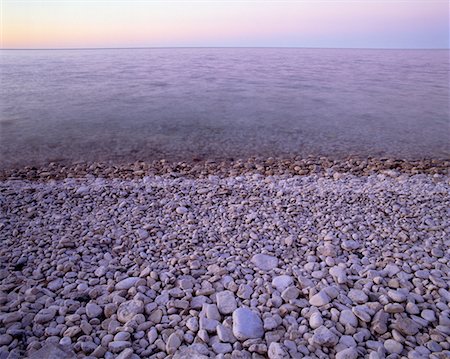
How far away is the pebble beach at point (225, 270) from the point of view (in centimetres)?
307

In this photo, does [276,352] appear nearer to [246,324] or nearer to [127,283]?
[246,324]

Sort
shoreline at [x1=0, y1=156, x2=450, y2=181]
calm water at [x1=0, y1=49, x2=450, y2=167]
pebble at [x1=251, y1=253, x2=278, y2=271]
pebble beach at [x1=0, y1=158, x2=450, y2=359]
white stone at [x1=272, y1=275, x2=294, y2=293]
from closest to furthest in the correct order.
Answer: pebble beach at [x1=0, y1=158, x2=450, y2=359] → white stone at [x1=272, y1=275, x2=294, y2=293] → pebble at [x1=251, y1=253, x2=278, y2=271] → shoreline at [x1=0, y1=156, x2=450, y2=181] → calm water at [x1=0, y1=49, x2=450, y2=167]

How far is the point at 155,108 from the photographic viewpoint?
17.0 meters

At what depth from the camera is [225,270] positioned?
4016mm

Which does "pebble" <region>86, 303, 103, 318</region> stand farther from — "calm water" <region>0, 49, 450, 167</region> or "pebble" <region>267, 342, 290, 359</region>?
"calm water" <region>0, 49, 450, 167</region>

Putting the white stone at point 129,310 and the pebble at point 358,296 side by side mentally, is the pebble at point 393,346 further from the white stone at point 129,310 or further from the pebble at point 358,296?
the white stone at point 129,310

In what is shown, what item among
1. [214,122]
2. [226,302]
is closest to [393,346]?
[226,302]

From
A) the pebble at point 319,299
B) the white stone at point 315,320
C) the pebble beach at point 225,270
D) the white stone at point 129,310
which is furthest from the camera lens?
the pebble at point 319,299

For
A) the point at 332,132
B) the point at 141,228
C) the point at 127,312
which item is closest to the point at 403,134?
the point at 332,132

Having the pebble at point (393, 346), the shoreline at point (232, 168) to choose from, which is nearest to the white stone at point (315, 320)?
the pebble at point (393, 346)

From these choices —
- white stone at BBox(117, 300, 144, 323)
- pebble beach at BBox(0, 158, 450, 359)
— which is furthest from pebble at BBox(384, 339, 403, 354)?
white stone at BBox(117, 300, 144, 323)

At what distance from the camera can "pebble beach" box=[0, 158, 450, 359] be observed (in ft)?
10.1

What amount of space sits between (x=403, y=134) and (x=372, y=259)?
33.3ft

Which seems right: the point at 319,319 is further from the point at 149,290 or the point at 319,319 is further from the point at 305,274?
the point at 149,290
